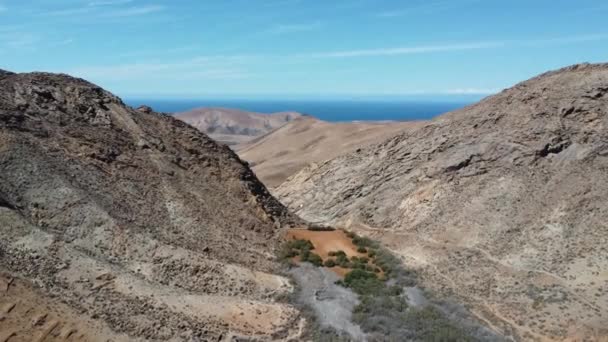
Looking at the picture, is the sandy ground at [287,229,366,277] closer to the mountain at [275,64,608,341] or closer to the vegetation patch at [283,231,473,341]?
the vegetation patch at [283,231,473,341]

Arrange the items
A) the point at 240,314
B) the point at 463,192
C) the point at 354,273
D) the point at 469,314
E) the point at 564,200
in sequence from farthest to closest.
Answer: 1. the point at 463,192
2. the point at 564,200
3. the point at 354,273
4. the point at 469,314
5. the point at 240,314

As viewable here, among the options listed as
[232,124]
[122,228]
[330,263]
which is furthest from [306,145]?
[232,124]

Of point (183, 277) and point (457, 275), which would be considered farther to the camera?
point (457, 275)

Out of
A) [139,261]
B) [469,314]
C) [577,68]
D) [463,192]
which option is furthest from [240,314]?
[577,68]

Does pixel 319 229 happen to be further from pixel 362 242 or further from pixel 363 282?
pixel 363 282

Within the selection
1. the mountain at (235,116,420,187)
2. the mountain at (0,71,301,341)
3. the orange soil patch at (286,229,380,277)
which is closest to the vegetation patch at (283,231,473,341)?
the orange soil patch at (286,229,380,277)

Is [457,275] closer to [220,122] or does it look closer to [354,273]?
[354,273]
